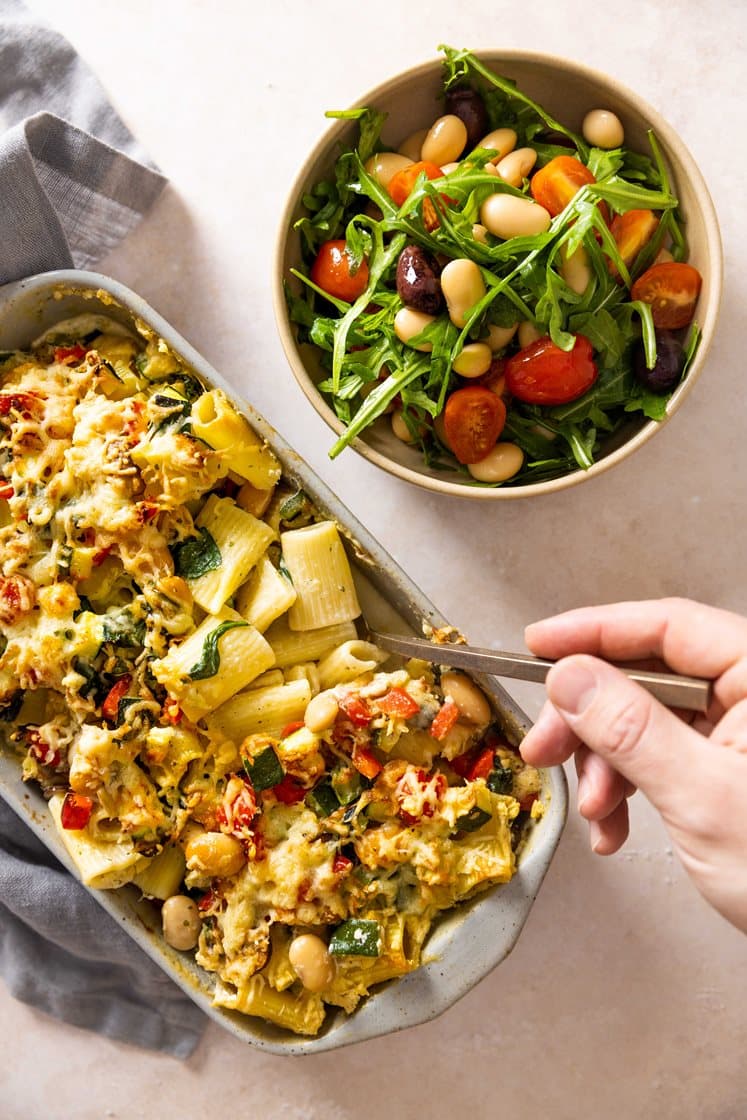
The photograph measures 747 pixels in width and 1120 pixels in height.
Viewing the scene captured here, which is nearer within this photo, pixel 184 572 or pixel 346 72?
pixel 184 572

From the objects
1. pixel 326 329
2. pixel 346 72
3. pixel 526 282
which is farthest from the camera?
pixel 346 72

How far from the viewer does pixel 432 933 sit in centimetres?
230

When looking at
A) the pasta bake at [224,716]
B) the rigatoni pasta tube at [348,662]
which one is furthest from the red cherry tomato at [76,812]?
the rigatoni pasta tube at [348,662]

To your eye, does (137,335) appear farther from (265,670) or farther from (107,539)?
(265,670)

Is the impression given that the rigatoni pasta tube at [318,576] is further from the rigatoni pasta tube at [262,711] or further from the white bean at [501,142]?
the white bean at [501,142]

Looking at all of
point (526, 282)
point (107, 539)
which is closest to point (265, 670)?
point (107, 539)

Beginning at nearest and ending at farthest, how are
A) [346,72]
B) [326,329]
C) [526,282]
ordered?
1. [526,282]
2. [326,329]
3. [346,72]

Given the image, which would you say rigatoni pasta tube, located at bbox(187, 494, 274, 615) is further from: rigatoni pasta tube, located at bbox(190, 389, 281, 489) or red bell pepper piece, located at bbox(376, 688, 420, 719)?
red bell pepper piece, located at bbox(376, 688, 420, 719)

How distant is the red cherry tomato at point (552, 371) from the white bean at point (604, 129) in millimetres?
488

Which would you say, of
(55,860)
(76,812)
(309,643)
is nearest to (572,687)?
(309,643)

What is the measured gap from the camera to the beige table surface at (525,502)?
103 inches

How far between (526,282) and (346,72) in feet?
3.13

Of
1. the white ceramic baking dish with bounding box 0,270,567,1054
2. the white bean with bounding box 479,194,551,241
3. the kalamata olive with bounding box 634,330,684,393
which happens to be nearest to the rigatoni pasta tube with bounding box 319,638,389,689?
the white ceramic baking dish with bounding box 0,270,567,1054

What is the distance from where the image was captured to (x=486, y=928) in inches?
87.8
